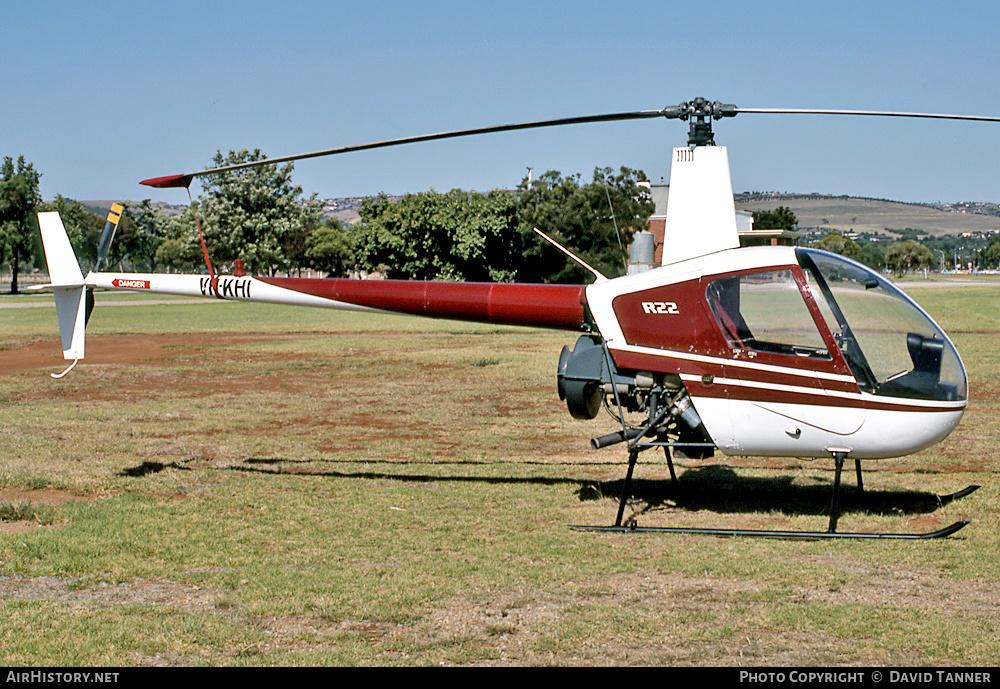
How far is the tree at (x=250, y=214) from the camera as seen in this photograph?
2576 inches

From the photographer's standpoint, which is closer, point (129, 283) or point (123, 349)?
point (129, 283)

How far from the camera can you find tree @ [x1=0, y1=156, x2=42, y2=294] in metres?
70.4

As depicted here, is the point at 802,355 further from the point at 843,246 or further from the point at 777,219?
the point at 843,246

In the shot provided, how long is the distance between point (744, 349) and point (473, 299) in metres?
2.95

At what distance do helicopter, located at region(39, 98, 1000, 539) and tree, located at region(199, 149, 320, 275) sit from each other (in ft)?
197

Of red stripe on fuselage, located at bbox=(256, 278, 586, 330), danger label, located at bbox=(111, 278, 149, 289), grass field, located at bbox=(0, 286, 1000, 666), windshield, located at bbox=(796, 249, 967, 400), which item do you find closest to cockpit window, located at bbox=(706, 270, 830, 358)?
windshield, located at bbox=(796, 249, 967, 400)

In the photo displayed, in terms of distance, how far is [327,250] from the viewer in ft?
322

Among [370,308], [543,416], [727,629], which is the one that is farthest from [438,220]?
[727,629]

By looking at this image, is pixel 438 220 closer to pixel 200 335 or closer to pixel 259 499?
pixel 200 335

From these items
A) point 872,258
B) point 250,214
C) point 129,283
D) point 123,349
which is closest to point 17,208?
point 250,214

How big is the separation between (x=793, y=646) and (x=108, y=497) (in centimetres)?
691

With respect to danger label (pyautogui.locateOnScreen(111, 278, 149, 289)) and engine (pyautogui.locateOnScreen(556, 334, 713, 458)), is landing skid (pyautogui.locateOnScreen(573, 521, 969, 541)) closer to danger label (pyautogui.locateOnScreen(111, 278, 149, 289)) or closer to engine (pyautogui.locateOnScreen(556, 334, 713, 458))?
engine (pyautogui.locateOnScreen(556, 334, 713, 458))

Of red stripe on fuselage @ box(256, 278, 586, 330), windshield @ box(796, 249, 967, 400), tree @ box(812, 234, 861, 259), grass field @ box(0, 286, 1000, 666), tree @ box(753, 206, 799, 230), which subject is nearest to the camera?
grass field @ box(0, 286, 1000, 666)

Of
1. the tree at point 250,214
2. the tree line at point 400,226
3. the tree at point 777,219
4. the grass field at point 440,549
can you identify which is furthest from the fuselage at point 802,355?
the tree at point 777,219
